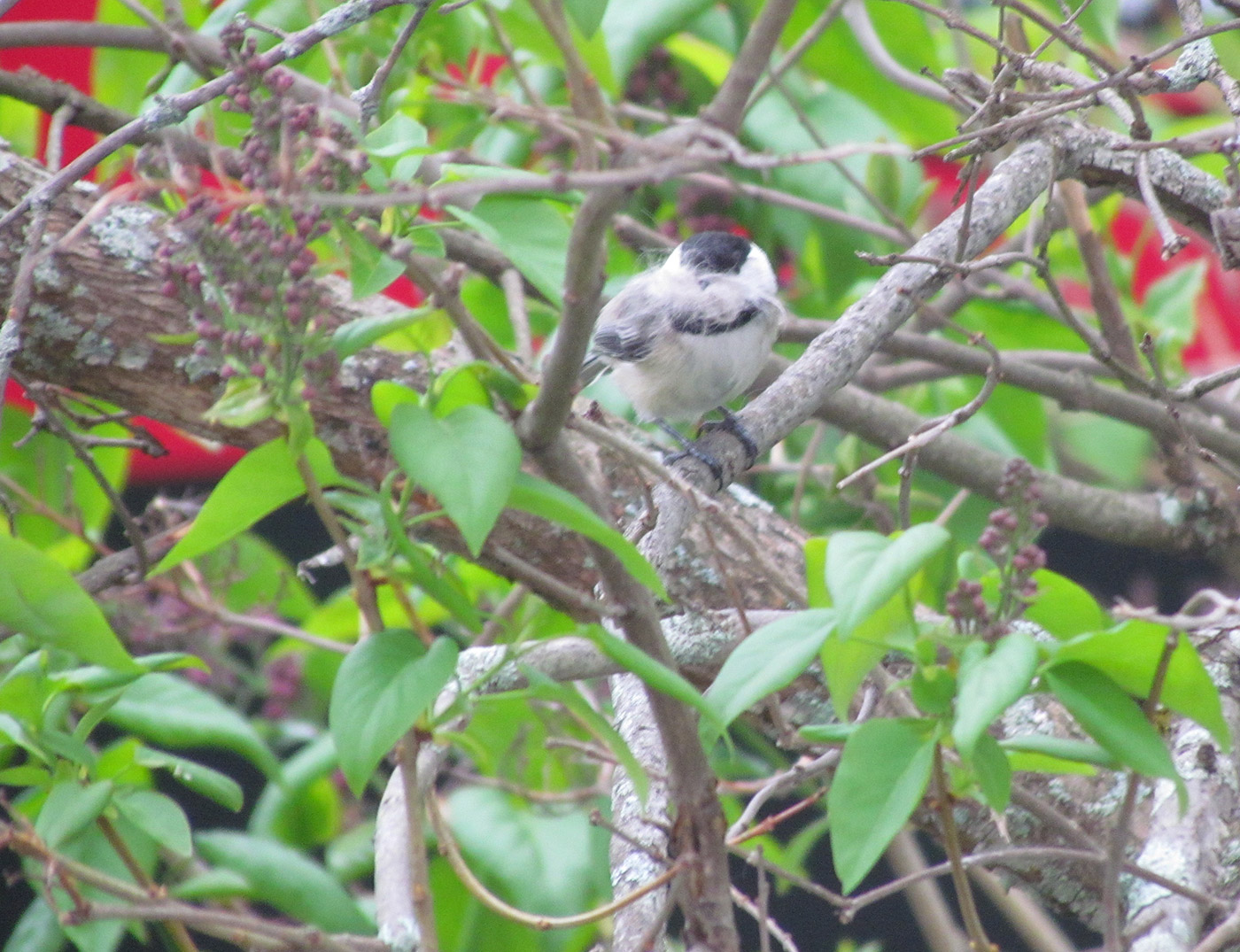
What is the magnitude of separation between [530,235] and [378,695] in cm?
42

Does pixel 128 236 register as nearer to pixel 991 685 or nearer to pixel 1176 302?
pixel 991 685

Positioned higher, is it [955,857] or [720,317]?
[720,317]

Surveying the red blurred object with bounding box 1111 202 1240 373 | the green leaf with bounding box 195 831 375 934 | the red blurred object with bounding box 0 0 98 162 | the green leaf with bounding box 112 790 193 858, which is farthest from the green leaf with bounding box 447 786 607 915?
the red blurred object with bounding box 1111 202 1240 373

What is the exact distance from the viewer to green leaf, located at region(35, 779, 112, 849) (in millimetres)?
997

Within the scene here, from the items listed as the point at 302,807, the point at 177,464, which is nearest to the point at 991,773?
the point at 302,807

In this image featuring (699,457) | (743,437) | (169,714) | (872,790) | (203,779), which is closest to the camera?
(872,790)

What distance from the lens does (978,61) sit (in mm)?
2580

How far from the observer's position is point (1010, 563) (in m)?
0.89

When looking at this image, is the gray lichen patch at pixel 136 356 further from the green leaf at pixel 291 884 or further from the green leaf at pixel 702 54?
the green leaf at pixel 702 54

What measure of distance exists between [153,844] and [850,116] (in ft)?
5.49

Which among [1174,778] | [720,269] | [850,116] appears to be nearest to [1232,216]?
[1174,778]

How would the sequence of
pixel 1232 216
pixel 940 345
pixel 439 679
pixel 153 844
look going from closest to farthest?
pixel 439 679
pixel 1232 216
pixel 153 844
pixel 940 345

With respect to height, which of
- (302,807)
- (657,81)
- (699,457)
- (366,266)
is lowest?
(302,807)

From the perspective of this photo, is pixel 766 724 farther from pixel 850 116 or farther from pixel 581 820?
pixel 850 116
